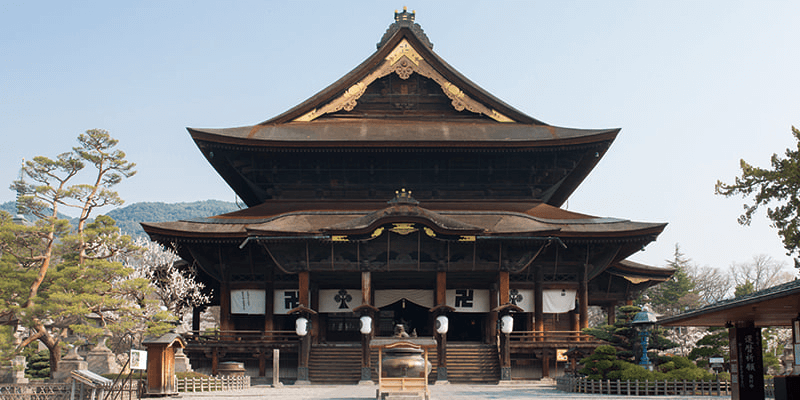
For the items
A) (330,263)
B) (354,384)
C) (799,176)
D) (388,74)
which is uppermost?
(388,74)

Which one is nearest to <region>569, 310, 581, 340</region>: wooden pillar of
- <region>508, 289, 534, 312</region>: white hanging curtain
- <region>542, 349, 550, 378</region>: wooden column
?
<region>508, 289, 534, 312</region>: white hanging curtain

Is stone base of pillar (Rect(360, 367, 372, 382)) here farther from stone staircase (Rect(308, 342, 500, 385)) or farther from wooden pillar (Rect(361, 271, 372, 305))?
wooden pillar (Rect(361, 271, 372, 305))

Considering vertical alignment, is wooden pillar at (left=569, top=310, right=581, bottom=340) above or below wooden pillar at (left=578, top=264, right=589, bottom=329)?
below

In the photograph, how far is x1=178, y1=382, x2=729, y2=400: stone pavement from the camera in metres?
21.9

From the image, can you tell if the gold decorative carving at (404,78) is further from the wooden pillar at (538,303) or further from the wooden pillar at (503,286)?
the wooden pillar at (503,286)

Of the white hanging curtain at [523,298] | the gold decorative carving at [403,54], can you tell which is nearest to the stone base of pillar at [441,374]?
the white hanging curtain at [523,298]

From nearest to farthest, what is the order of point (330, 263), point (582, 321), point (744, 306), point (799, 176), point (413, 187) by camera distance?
1. point (744, 306)
2. point (799, 176)
3. point (330, 263)
4. point (582, 321)
5. point (413, 187)

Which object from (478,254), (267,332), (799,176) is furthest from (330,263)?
(799,176)

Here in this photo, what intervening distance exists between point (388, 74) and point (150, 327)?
17.5 meters

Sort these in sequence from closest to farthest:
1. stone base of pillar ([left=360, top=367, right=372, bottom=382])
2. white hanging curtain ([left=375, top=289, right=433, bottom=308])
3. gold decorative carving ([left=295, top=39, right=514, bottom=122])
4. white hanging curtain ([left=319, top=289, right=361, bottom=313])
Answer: stone base of pillar ([left=360, top=367, right=372, bottom=382]), white hanging curtain ([left=319, top=289, right=361, bottom=313]), white hanging curtain ([left=375, top=289, right=433, bottom=308]), gold decorative carving ([left=295, top=39, right=514, bottom=122])

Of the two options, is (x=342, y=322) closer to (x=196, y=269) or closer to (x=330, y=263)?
(x=330, y=263)

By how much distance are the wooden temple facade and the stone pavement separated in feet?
6.06

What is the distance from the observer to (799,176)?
2658 cm

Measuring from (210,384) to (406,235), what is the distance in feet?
31.8
